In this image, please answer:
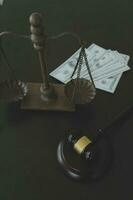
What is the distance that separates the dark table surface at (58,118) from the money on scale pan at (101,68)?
0.02 m

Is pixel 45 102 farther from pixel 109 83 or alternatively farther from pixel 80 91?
pixel 109 83

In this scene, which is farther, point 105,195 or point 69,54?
point 69,54

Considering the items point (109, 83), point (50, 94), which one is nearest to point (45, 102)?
point (50, 94)

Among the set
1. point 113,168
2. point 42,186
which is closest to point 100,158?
point 113,168

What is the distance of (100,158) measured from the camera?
0.92 metres

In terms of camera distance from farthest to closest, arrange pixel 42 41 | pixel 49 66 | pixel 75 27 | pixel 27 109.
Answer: pixel 75 27, pixel 49 66, pixel 27 109, pixel 42 41

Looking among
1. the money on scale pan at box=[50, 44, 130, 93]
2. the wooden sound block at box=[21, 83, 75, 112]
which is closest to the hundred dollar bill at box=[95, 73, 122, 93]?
the money on scale pan at box=[50, 44, 130, 93]

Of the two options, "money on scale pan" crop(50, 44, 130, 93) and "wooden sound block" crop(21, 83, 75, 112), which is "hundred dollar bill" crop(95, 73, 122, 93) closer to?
"money on scale pan" crop(50, 44, 130, 93)

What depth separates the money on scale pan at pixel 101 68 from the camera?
112 centimetres

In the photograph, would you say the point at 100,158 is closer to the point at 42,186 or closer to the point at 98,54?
the point at 42,186

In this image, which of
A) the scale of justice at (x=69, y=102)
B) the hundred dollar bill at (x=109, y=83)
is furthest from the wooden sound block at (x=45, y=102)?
the hundred dollar bill at (x=109, y=83)

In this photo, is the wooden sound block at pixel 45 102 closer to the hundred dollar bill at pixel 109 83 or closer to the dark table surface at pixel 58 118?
the dark table surface at pixel 58 118

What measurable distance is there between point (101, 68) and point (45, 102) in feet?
0.89

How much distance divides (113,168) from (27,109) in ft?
1.12
